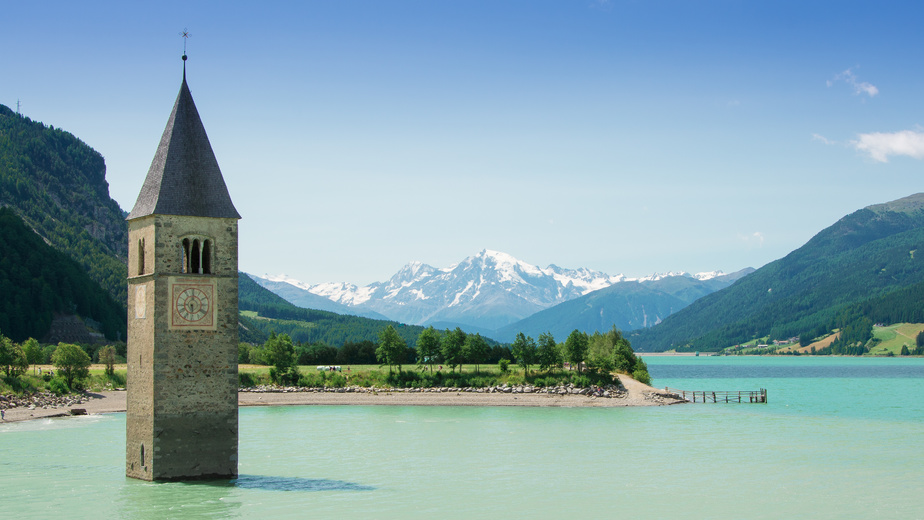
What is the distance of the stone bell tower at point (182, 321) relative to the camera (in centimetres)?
3684

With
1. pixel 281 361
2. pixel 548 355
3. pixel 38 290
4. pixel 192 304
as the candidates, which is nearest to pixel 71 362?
pixel 281 361

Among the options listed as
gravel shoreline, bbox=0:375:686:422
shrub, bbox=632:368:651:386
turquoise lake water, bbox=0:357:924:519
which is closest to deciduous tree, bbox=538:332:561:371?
gravel shoreline, bbox=0:375:686:422

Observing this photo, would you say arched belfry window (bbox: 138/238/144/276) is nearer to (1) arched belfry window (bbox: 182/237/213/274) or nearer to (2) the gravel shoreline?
(1) arched belfry window (bbox: 182/237/213/274)

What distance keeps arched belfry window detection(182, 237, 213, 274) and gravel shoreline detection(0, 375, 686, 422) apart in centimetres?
5205

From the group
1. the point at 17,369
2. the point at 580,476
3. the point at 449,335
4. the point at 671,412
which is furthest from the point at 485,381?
the point at 580,476

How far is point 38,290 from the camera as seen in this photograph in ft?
519

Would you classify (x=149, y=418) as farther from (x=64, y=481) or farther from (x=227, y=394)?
(x=64, y=481)

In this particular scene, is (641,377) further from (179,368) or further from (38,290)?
(38,290)

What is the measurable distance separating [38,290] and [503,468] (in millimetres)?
135037

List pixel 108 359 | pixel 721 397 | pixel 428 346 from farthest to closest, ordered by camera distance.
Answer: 1. pixel 108 359
2. pixel 721 397
3. pixel 428 346

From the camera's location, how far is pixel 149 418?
1443 inches

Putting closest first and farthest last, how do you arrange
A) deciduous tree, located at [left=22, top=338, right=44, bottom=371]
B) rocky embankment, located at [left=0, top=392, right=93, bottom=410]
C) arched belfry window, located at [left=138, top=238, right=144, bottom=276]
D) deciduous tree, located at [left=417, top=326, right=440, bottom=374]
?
arched belfry window, located at [left=138, top=238, right=144, bottom=276] < rocky embankment, located at [left=0, top=392, right=93, bottom=410] < deciduous tree, located at [left=22, top=338, right=44, bottom=371] < deciduous tree, located at [left=417, top=326, right=440, bottom=374]

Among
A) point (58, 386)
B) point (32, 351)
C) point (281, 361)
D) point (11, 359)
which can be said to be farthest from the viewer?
point (281, 361)

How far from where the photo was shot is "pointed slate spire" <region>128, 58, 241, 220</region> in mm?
38000
